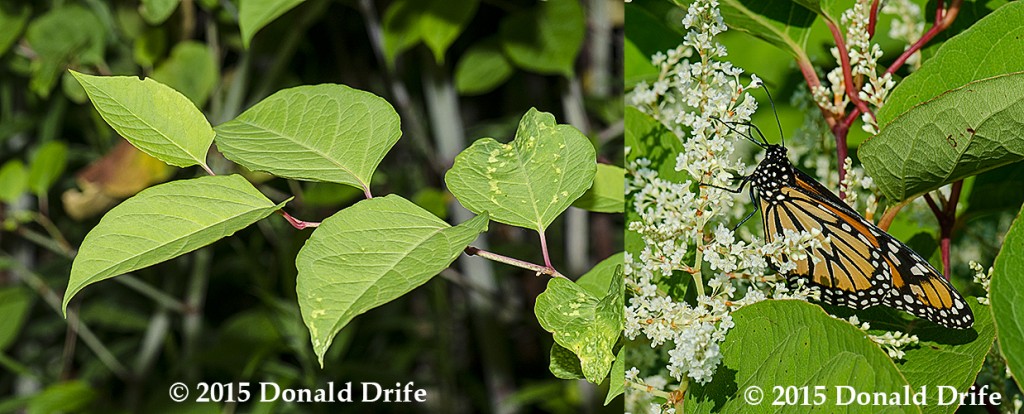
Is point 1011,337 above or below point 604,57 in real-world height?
below

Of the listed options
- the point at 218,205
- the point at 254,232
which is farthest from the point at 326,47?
the point at 218,205

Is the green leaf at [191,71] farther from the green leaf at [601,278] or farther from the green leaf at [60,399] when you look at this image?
the green leaf at [601,278]

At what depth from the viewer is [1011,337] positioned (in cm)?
17

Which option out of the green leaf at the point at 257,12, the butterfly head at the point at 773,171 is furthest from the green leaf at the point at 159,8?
the butterfly head at the point at 773,171

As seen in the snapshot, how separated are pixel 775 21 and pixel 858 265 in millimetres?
70

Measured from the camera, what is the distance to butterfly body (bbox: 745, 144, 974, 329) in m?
0.19

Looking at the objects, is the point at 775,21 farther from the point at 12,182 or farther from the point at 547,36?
the point at 12,182

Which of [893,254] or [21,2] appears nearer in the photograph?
[893,254]

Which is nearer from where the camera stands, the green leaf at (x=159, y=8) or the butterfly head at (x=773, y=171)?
the butterfly head at (x=773, y=171)

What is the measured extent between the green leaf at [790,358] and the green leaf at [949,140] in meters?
0.04

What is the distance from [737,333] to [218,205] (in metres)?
0.13

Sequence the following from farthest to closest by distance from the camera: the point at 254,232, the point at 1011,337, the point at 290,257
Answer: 1. the point at 254,232
2. the point at 290,257
3. the point at 1011,337

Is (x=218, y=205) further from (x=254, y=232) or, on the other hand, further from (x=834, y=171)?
(x=254, y=232)

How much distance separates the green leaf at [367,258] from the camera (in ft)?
0.56
